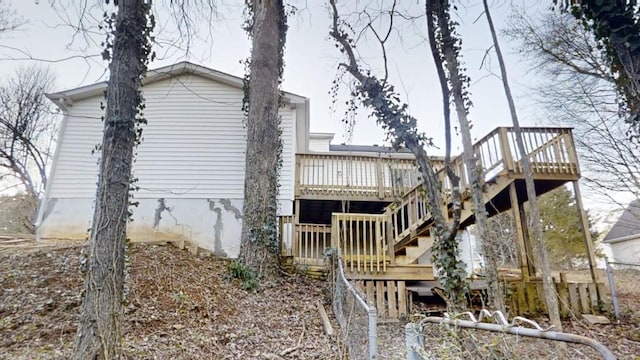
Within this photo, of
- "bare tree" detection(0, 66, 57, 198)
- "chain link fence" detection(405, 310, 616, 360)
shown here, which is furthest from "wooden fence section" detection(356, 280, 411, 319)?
"bare tree" detection(0, 66, 57, 198)

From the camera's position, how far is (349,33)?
20.9 ft

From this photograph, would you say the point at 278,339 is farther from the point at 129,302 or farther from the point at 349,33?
the point at 349,33

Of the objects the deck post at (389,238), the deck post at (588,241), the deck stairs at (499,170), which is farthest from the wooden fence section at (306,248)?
the deck post at (588,241)

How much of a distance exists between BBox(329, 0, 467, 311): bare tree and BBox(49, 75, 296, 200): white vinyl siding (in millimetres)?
4100

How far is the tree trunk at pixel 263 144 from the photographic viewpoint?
655cm

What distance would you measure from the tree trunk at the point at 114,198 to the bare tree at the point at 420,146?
130 inches

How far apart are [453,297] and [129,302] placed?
4.37m

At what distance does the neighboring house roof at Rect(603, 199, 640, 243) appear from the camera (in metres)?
15.8

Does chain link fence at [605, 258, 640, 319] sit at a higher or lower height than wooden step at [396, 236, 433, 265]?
lower

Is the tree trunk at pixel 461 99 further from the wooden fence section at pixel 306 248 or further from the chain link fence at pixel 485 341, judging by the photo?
the wooden fence section at pixel 306 248

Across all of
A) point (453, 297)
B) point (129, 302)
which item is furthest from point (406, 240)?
point (129, 302)

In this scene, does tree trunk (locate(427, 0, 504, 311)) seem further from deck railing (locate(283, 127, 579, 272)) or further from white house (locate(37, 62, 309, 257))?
white house (locate(37, 62, 309, 257))

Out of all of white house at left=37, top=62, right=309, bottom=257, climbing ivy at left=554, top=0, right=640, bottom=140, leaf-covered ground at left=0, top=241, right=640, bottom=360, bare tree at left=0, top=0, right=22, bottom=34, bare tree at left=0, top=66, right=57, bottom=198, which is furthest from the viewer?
bare tree at left=0, top=66, right=57, bottom=198

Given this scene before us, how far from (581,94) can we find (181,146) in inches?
487
